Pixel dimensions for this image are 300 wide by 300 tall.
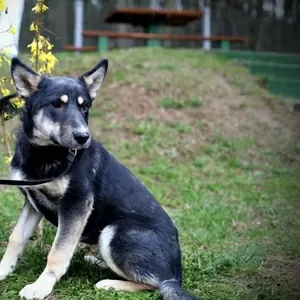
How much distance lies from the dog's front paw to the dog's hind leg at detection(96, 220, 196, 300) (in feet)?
1.41

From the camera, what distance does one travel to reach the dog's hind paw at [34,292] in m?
3.57

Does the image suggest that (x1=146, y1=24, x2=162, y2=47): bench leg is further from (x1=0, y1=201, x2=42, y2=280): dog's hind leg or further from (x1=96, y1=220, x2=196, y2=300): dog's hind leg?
(x1=96, y1=220, x2=196, y2=300): dog's hind leg

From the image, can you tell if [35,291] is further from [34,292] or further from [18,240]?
[18,240]

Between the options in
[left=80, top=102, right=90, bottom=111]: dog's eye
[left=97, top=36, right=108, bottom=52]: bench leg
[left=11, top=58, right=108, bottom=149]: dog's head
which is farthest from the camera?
[left=97, top=36, right=108, bottom=52]: bench leg

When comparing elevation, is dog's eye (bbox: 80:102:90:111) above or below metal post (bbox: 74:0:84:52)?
below

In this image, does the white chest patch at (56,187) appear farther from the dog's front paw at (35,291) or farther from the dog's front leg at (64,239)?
the dog's front paw at (35,291)

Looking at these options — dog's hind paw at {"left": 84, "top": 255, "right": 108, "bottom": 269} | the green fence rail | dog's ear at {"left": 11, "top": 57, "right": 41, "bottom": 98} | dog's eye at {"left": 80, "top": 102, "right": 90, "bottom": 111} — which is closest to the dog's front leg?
dog's hind paw at {"left": 84, "top": 255, "right": 108, "bottom": 269}

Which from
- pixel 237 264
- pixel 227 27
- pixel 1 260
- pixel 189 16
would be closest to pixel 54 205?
pixel 1 260

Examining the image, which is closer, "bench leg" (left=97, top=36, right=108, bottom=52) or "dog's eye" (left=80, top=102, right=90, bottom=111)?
"dog's eye" (left=80, top=102, right=90, bottom=111)

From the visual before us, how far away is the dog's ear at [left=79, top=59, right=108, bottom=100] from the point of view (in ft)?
13.2

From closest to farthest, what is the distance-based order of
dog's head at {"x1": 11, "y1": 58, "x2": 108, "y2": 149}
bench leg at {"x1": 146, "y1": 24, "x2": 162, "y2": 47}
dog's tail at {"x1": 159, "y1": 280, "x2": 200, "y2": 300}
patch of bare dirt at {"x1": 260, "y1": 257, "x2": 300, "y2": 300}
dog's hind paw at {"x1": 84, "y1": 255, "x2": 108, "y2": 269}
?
dog's tail at {"x1": 159, "y1": 280, "x2": 200, "y2": 300}, dog's head at {"x1": 11, "y1": 58, "x2": 108, "y2": 149}, patch of bare dirt at {"x1": 260, "y1": 257, "x2": 300, "y2": 300}, dog's hind paw at {"x1": 84, "y1": 255, "x2": 108, "y2": 269}, bench leg at {"x1": 146, "y1": 24, "x2": 162, "y2": 47}

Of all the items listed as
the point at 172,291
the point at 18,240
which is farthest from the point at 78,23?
the point at 172,291

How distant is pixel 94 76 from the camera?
4074 mm

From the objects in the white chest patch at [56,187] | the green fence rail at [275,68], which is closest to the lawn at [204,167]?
the green fence rail at [275,68]
